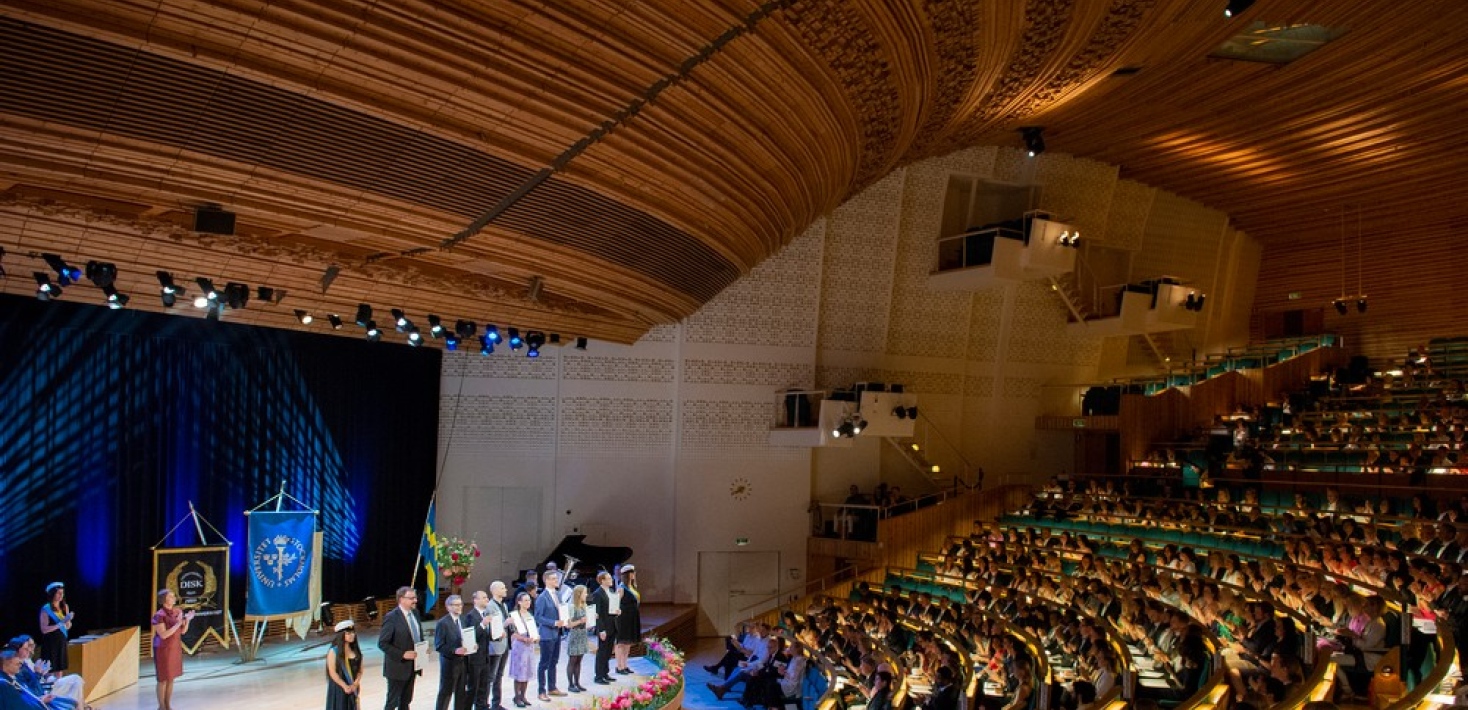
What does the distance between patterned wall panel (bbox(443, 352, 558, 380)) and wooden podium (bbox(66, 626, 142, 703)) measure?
20.9 feet

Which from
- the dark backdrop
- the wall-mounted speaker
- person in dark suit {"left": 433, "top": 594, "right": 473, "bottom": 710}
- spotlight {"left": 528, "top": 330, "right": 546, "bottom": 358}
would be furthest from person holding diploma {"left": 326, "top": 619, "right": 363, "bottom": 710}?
spotlight {"left": 528, "top": 330, "right": 546, "bottom": 358}

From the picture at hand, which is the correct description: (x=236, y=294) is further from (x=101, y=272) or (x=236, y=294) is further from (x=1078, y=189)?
(x=1078, y=189)

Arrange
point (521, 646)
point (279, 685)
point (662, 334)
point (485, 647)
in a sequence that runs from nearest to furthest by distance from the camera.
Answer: point (485, 647) → point (521, 646) → point (279, 685) → point (662, 334)

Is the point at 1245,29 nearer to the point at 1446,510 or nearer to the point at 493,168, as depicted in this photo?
the point at 1446,510

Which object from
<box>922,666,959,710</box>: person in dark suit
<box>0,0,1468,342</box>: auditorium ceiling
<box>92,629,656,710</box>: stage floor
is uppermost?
<box>0,0,1468,342</box>: auditorium ceiling

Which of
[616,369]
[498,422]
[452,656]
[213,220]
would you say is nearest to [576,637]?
[452,656]

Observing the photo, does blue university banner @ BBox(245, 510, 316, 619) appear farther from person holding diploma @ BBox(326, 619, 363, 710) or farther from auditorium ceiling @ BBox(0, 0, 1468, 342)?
person holding diploma @ BBox(326, 619, 363, 710)

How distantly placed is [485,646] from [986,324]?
43.4ft

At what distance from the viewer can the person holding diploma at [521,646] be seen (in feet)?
35.7

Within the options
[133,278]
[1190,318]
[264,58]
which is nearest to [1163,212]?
[1190,318]

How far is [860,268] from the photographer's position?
1917 centimetres

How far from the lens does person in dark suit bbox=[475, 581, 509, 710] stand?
33.3 feet

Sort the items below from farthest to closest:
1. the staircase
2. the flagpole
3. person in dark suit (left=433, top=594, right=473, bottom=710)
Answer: the staircase → the flagpole → person in dark suit (left=433, top=594, right=473, bottom=710)

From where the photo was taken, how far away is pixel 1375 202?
20.8 meters
